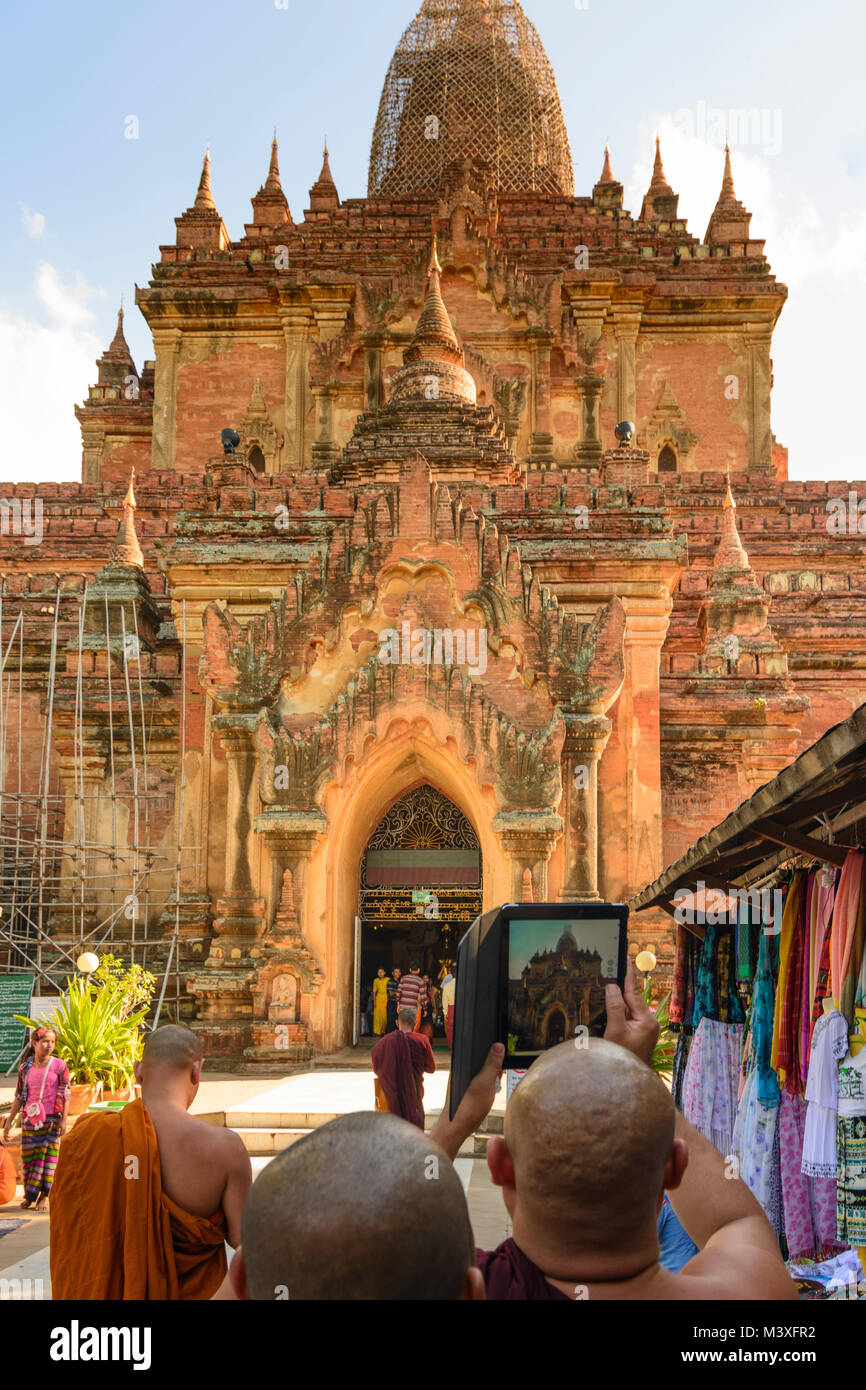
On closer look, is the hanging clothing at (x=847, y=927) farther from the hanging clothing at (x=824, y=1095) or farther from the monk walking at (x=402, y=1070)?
the monk walking at (x=402, y=1070)

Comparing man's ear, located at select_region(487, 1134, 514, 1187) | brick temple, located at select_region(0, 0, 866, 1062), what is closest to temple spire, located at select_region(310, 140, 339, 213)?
brick temple, located at select_region(0, 0, 866, 1062)

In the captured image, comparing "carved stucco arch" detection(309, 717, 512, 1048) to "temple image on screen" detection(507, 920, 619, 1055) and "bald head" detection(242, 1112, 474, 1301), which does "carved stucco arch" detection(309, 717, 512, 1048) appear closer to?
"temple image on screen" detection(507, 920, 619, 1055)

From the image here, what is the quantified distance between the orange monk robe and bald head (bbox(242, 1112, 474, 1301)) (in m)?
2.47

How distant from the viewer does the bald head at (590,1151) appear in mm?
2508

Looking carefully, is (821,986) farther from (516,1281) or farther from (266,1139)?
(266,1139)

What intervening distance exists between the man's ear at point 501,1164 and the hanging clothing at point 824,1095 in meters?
3.88

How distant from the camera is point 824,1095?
20.1 feet

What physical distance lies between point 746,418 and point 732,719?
50.5 ft

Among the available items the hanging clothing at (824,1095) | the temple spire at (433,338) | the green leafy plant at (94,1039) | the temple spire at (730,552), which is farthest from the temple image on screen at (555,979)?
the temple spire at (433,338)

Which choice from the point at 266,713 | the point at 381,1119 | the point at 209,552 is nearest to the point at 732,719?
the point at 266,713

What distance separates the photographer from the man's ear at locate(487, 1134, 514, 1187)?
8.83 feet

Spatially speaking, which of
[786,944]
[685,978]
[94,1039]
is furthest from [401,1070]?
[94,1039]

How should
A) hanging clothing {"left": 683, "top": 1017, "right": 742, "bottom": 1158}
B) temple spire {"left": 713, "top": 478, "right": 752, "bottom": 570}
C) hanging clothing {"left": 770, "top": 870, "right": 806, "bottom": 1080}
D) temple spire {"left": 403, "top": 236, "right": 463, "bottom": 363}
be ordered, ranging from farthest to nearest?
temple spire {"left": 403, "top": 236, "right": 463, "bottom": 363} → temple spire {"left": 713, "top": 478, "right": 752, "bottom": 570} → hanging clothing {"left": 683, "top": 1017, "right": 742, "bottom": 1158} → hanging clothing {"left": 770, "top": 870, "right": 806, "bottom": 1080}

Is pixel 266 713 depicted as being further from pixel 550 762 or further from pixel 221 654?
pixel 550 762
